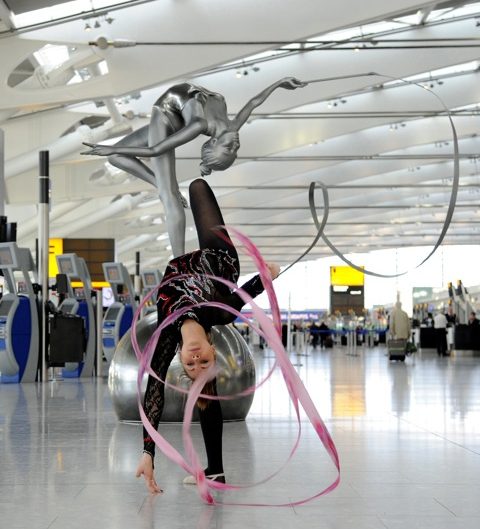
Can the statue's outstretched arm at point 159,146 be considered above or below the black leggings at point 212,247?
above

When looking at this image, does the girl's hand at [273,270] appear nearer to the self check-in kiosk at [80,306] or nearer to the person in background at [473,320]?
the self check-in kiosk at [80,306]

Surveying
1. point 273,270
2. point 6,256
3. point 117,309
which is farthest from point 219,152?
point 117,309

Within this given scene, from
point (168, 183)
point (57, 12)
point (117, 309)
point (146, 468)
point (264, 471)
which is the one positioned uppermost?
point (57, 12)

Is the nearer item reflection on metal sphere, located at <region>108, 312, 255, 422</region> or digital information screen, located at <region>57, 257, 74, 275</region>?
reflection on metal sphere, located at <region>108, 312, 255, 422</region>

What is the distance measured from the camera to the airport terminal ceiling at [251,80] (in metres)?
17.6

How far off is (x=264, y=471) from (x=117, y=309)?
1511 cm

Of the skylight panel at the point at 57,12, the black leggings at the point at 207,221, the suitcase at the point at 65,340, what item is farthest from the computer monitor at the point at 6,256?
the black leggings at the point at 207,221

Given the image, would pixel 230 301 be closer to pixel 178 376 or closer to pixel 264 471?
pixel 264 471

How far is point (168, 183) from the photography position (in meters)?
8.93

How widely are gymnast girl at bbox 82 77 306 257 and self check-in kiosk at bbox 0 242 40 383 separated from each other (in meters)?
7.27

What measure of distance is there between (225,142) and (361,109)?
18.4 meters

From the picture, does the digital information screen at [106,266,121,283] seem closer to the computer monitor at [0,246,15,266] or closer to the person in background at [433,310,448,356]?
the computer monitor at [0,246,15,266]

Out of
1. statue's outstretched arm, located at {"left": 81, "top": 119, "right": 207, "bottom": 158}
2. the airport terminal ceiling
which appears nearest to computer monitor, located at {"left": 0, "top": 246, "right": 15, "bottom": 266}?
the airport terminal ceiling

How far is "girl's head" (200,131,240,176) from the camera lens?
806cm
